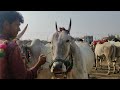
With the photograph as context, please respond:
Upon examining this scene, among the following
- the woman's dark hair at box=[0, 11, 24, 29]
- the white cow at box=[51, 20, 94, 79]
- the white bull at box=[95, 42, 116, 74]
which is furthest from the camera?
the white bull at box=[95, 42, 116, 74]

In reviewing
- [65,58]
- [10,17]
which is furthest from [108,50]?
[10,17]

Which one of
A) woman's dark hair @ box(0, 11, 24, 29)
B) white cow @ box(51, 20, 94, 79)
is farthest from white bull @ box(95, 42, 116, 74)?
woman's dark hair @ box(0, 11, 24, 29)

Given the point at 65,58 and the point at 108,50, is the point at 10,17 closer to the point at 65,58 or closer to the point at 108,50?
the point at 65,58

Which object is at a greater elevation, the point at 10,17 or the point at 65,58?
the point at 10,17

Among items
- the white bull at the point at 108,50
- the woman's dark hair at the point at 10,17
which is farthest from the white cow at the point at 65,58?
the white bull at the point at 108,50

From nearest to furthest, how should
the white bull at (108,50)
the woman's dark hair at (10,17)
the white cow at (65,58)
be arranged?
1. the woman's dark hair at (10,17)
2. the white cow at (65,58)
3. the white bull at (108,50)

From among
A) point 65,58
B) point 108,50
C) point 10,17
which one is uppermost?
point 10,17

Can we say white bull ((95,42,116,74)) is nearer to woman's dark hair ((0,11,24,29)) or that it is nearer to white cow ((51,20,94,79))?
white cow ((51,20,94,79))

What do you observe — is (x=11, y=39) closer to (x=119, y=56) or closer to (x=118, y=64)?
(x=119, y=56)

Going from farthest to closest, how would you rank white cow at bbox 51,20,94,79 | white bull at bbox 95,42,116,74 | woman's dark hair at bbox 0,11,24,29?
white bull at bbox 95,42,116,74
white cow at bbox 51,20,94,79
woman's dark hair at bbox 0,11,24,29

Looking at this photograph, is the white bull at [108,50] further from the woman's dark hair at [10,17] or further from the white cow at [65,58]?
the woman's dark hair at [10,17]

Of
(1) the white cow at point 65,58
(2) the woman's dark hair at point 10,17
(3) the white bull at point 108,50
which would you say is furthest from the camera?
(3) the white bull at point 108,50

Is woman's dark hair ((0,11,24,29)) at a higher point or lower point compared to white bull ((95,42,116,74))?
higher

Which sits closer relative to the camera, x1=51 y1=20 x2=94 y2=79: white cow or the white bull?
x1=51 y1=20 x2=94 y2=79: white cow
